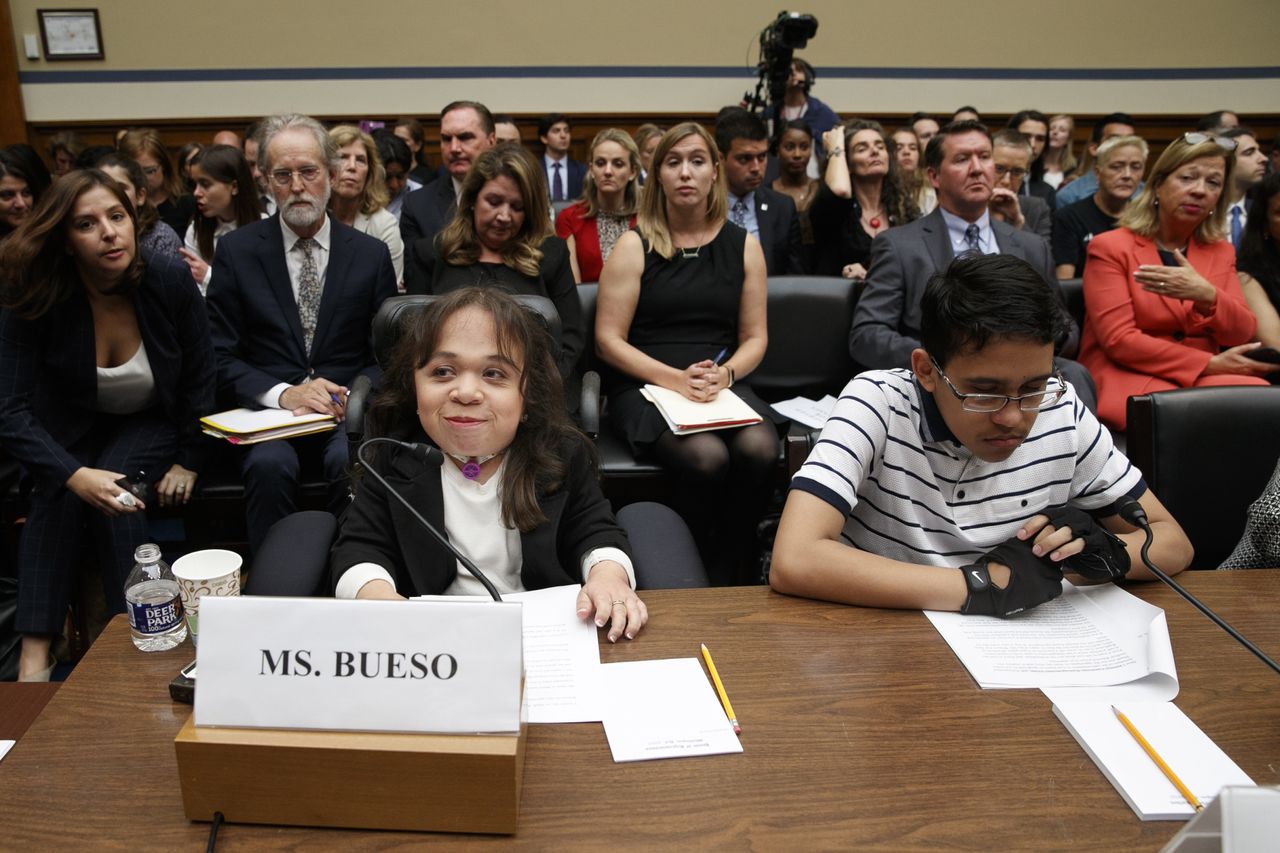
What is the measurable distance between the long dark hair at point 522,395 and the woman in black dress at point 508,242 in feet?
3.58

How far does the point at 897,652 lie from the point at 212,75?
7097mm

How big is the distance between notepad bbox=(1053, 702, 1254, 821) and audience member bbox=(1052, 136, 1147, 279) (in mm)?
3346

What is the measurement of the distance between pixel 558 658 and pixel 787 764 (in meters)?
0.32

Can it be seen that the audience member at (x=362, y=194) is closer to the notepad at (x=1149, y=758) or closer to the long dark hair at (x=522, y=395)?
the long dark hair at (x=522, y=395)

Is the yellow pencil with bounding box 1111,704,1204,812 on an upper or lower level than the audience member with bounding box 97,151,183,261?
lower

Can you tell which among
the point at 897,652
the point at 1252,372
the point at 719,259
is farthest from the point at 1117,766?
the point at 1252,372

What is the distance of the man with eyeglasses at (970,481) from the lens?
4.16ft

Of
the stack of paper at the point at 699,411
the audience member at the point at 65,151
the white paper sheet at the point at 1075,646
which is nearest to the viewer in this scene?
the white paper sheet at the point at 1075,646

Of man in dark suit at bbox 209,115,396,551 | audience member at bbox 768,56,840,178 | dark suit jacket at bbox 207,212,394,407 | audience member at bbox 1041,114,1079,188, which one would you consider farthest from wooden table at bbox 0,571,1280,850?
audience member at bbox 1041,114,1079,188

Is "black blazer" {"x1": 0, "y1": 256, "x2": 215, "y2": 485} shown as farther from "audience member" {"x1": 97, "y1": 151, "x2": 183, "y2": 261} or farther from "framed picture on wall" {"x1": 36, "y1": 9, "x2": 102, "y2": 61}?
"framed picture on wall" {"x1": 36, "y1": 9, "x2": 102, "y2": 61}

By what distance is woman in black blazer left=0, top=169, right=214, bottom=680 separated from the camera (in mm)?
2191

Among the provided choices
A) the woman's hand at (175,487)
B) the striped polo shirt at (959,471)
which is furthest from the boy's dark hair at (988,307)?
the woman's hand at (175,487)

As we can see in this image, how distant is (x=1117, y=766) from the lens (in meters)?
0.93

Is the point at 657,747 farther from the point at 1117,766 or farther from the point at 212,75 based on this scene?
the point at 212,75
